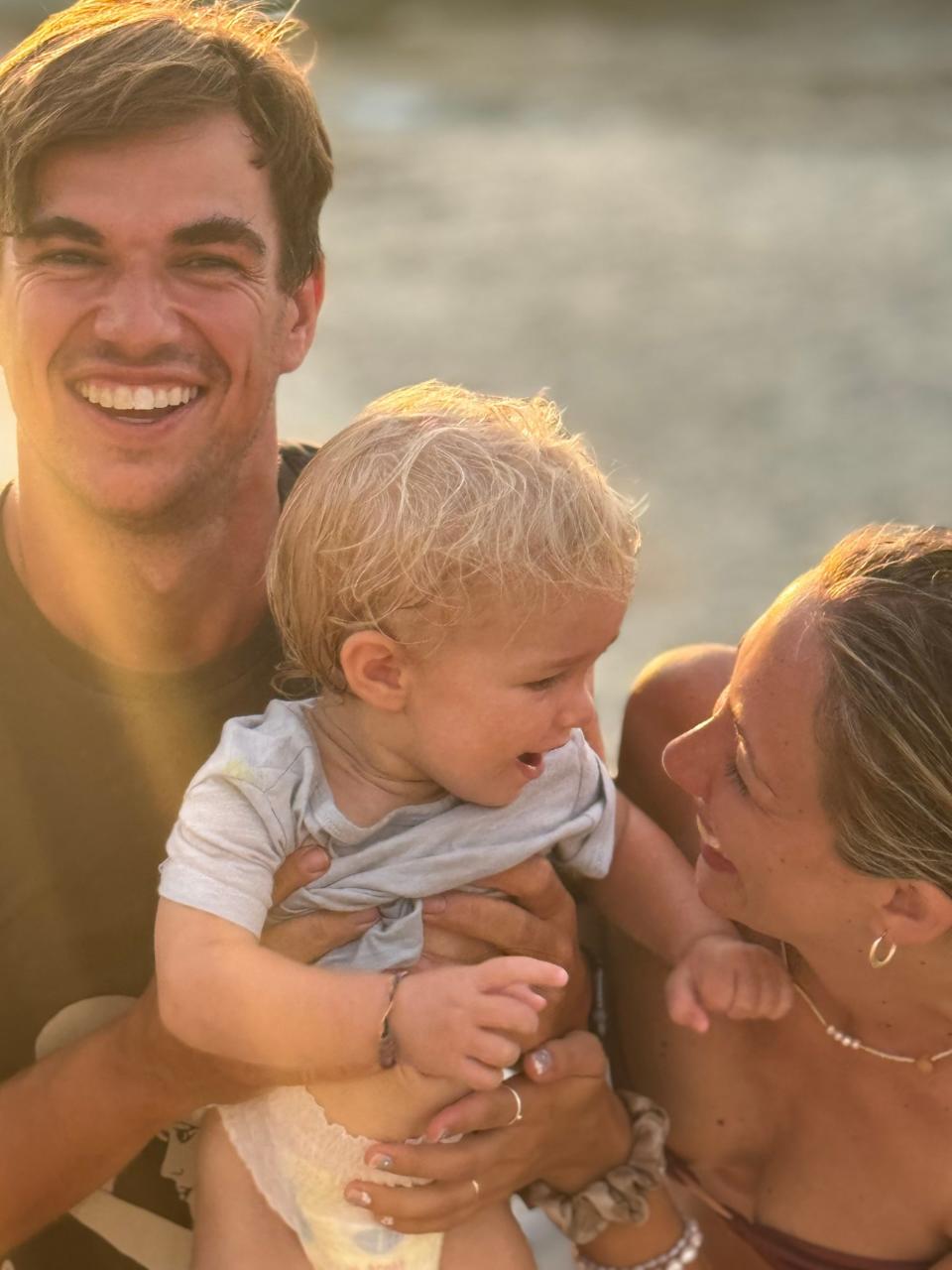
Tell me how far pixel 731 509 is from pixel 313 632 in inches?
243

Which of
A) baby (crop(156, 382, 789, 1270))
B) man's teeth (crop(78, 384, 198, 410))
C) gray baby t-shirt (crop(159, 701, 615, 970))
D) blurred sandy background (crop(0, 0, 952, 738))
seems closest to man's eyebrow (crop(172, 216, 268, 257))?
man's teeth (crop(78, 384, 198, 410))

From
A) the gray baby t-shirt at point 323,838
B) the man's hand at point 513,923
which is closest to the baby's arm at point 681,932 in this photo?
the man's hand at point 513,923

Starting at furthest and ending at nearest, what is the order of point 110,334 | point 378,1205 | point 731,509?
point 731,509 < point 110,334 < point 378,1205

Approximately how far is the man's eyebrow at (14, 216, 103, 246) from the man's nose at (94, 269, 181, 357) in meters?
0.08

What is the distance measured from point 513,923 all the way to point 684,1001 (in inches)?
12.8

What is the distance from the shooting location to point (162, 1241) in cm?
321

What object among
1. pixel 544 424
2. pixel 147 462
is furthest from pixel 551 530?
pixel 147 462

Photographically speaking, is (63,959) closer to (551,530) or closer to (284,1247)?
(284,1247)

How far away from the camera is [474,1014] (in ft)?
8.10

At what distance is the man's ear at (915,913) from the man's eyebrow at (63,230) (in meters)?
1.63

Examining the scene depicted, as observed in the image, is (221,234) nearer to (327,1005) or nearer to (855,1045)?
(327,1005)

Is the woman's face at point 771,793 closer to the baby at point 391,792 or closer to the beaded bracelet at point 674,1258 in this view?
the baby at point 391,792

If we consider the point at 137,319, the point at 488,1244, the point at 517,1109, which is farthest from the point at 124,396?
the point at 488,1244

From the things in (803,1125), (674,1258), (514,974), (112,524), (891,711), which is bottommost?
(674,1258)
